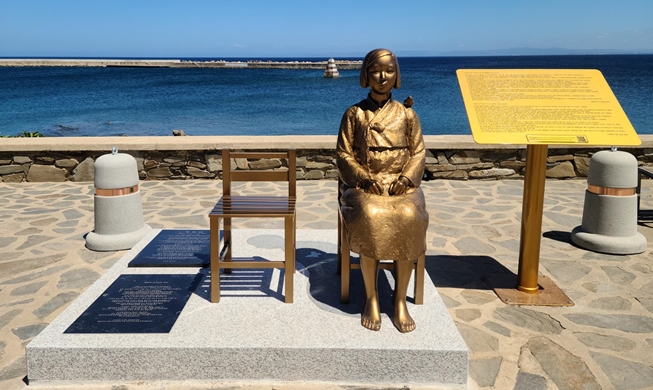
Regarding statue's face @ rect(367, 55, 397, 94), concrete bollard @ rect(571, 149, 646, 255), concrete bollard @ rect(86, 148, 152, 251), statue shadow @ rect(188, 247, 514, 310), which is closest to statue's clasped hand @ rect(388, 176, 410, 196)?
statue's face @ rect(367, 55, 397, 94)

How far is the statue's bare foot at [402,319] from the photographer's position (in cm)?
331

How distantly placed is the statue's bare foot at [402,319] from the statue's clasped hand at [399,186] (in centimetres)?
73

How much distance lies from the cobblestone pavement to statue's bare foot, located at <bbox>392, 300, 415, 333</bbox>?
1.49 feet

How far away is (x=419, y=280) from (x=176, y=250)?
7.65 ft

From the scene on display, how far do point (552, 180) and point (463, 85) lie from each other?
507 cm

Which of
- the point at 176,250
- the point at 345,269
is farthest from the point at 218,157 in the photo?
the point at 345,269

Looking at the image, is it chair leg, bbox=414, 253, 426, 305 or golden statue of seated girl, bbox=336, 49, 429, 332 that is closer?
golden statue of seated girl, bbox=336, 49, 429, 332

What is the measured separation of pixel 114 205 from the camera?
210 inches

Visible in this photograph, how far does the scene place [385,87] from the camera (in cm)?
360

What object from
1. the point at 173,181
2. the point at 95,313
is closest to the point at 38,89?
the point at 173,181

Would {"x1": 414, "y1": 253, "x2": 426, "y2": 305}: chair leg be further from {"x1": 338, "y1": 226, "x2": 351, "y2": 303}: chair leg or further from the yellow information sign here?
the yellow information sign

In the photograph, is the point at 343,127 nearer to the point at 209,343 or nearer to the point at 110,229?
the point at 209,343

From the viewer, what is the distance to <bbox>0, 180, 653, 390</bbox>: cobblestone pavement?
326 centimetres

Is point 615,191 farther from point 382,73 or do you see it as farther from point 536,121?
point 382,73
